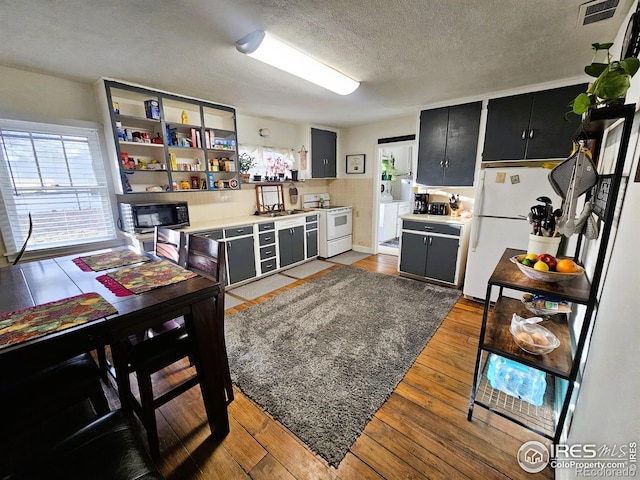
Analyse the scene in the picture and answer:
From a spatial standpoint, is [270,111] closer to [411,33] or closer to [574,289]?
[411,33]

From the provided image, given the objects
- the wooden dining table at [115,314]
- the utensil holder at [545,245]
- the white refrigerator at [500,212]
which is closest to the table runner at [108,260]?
the wooden dining table at [115,314]

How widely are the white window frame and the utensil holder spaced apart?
3699mm

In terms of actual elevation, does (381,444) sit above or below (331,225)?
below

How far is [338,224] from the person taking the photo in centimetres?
478

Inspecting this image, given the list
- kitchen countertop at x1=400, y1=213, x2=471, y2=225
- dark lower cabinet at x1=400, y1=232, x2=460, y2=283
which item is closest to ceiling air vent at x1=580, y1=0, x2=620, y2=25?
kitchen countertop at x1=400, y1=213, x2=471, y2=225

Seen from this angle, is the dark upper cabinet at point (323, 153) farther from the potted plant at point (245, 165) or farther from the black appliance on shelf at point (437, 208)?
the black appliance on shelf at point (437, 208)

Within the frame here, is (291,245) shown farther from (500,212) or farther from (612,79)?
(612,79)

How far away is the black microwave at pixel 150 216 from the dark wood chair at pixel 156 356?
1517mm

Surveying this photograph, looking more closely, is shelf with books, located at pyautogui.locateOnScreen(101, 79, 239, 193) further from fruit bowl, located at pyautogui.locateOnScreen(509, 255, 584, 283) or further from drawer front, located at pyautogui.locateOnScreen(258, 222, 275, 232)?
fruit bowl, located at pyautogui.locateOnScreen(509, 255, 584, 283)

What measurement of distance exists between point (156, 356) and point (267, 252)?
252 centimetres

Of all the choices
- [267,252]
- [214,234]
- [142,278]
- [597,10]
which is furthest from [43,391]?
[597,10]

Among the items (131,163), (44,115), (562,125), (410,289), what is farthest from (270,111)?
(562,125)

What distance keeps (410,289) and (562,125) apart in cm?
231

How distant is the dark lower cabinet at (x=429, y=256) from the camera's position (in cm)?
330
